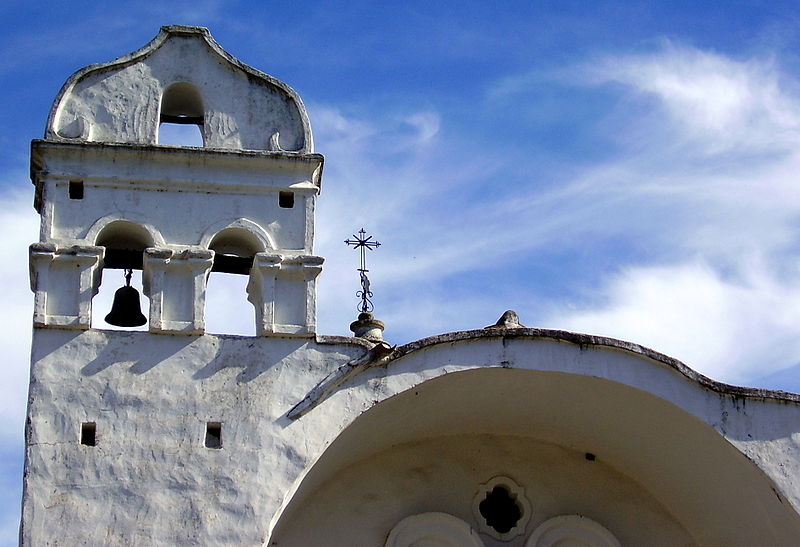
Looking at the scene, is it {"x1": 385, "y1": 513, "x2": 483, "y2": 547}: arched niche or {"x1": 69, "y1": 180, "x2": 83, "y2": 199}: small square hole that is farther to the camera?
{"x1": 385, "y1": 513, "x2": 483, "y2": 547}: arched niche

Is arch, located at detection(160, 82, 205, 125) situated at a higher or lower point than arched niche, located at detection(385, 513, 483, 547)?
higher

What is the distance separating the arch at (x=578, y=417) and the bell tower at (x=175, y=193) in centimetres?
93

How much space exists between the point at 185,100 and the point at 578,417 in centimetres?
437

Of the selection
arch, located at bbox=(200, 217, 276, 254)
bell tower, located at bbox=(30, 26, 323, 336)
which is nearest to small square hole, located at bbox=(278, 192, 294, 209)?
bell tower, located at bbox=(30, 26, 323, 336)

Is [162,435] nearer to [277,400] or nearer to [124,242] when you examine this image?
[277,400]

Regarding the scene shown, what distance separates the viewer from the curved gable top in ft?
51.1

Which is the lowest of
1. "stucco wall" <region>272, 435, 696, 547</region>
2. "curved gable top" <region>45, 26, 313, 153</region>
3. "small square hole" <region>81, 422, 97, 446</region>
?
"stucco wall" <region>272, 435, 696, 547</region>

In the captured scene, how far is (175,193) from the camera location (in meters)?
15.3

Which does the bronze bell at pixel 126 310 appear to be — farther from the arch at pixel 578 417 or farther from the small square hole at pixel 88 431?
the arch at pixel 578 417

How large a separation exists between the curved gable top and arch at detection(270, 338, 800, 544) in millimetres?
2363

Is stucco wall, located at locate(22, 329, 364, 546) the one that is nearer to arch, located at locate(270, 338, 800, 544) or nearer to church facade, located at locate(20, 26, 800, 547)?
church facade, located at locate(20, 26, 800, 547)

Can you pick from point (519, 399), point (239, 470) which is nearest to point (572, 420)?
point (519, 399)

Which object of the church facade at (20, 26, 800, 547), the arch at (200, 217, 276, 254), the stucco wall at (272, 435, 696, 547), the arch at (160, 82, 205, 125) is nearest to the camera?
the church facade at (20, 26, 800, 547)

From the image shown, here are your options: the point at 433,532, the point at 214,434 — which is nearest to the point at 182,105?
the point at 214,434
